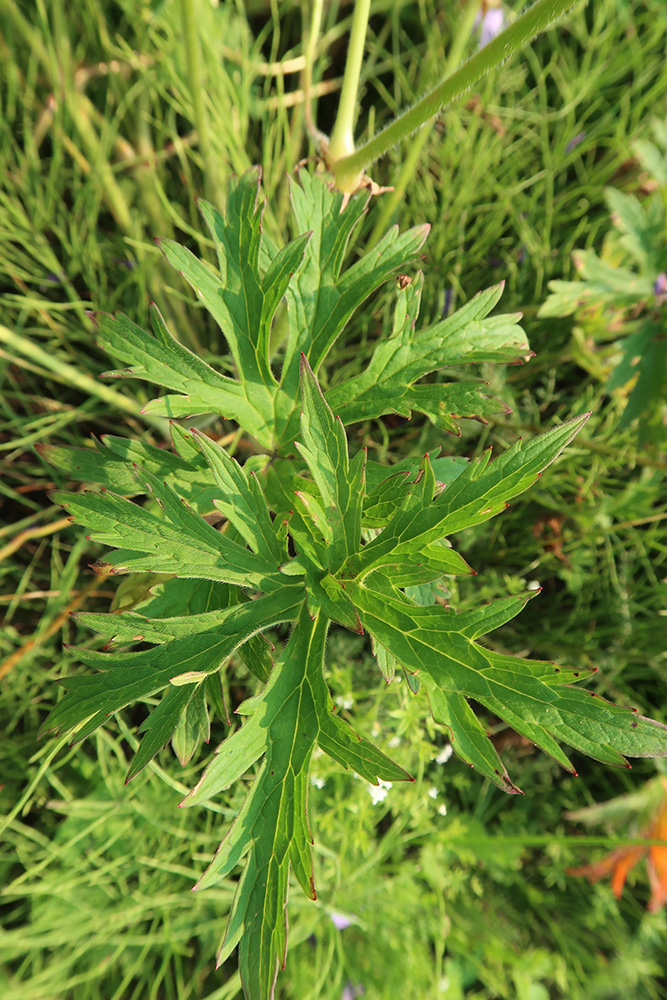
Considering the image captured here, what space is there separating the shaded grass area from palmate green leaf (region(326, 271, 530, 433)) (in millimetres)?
535

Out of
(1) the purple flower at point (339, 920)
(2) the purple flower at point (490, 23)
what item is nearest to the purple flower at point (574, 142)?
(2) the purple flower at point (490, 23)

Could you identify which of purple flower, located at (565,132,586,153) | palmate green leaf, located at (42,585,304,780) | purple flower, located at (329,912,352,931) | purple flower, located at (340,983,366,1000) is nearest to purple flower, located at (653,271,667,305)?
purple flower, located at (565,132,586,153)

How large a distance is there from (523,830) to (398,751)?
25.0 inches

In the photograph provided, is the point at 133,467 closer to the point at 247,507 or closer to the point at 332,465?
the point at 247,507

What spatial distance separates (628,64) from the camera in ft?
5.79

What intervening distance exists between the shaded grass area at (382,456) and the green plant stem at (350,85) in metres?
0.47

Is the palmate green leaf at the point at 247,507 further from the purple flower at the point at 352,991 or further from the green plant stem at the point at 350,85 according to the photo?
the purple flower at the point at 352,991

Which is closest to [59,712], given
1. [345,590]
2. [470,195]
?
[345,590]

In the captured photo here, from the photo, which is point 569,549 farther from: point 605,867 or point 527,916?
point 527,916

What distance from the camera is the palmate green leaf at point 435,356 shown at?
1.15 meters

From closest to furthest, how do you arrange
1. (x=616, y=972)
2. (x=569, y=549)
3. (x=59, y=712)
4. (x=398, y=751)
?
(x=59, y=712) → (x=398, y=751) → (x=569, y=549) → (x=616, y=972)

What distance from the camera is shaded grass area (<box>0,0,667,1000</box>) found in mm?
1570

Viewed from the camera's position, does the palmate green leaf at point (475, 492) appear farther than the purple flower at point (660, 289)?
No

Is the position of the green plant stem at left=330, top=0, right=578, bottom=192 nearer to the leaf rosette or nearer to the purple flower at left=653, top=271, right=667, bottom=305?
the leaf rosette
